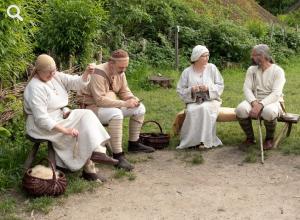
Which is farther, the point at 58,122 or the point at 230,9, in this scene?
the point at 230,9

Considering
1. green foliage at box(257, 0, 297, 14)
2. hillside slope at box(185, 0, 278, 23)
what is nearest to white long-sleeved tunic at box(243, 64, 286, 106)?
hillside slope at box(185, 0, 278, 23)

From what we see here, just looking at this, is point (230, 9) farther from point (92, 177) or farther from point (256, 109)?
point (92, 177)

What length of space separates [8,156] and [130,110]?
1.68 meters

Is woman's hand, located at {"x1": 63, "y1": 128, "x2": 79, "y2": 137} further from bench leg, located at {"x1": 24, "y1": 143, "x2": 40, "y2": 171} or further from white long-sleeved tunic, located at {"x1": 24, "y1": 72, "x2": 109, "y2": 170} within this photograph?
bench leg, located at {"x1": 24, "y1": 143, "x2": 40, "y2": 171}

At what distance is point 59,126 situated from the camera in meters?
5.44

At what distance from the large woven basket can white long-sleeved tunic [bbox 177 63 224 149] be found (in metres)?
2.36

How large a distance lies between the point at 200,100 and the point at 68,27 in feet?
9.08

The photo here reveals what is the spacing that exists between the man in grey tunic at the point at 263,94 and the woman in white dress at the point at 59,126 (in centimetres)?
208

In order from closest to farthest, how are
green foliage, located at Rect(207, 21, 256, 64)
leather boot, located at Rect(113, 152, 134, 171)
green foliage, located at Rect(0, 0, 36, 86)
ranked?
green foliage, located at Rect(0, 0, 36, 86) → leather boot, located at Rect(113, 152, 134, 171) → green foliage, located at Rect(207, 21, 256, 64)

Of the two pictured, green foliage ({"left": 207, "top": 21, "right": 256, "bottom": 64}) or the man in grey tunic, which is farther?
green foliage ({"left": 207, "top": 21, "right": 256, "bottom": 64})

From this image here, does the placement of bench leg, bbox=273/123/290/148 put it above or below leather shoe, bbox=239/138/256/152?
above

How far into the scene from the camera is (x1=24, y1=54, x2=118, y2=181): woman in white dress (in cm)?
545

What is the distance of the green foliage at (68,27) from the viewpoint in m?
8.58

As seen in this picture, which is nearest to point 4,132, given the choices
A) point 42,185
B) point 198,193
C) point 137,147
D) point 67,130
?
point 67,130
